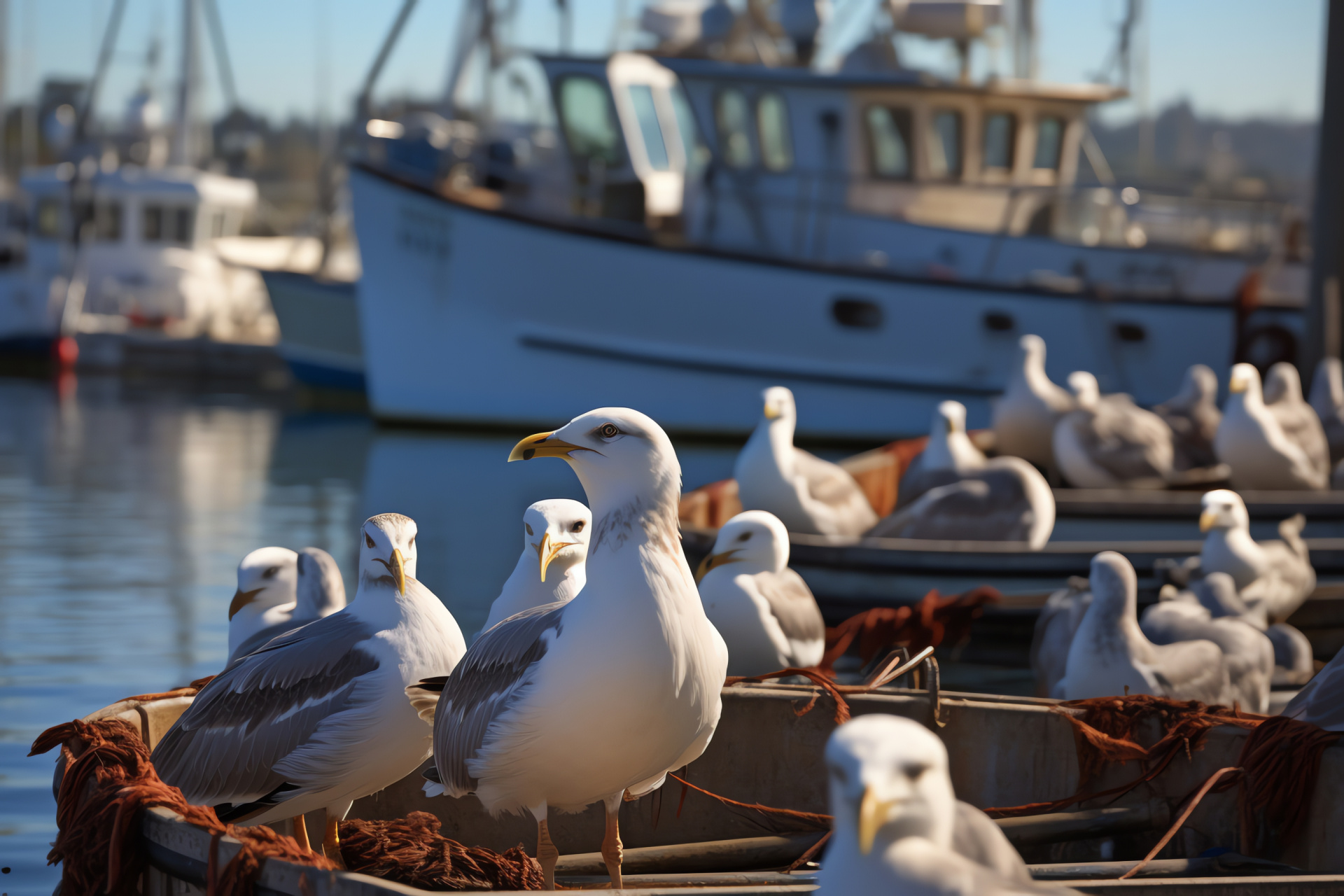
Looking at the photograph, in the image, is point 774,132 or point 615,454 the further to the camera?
point 774,132

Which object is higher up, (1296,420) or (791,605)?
(791,605)

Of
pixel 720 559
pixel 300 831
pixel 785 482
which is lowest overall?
pixel 785 482

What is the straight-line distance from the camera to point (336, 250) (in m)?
67.2

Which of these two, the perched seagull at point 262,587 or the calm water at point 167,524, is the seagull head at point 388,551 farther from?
the calm water at point 167,524

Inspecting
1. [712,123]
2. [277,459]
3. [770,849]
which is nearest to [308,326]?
[277,459]

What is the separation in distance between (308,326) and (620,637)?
95.1 feet

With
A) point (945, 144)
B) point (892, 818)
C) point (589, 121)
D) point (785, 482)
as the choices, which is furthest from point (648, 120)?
point (892, 818)

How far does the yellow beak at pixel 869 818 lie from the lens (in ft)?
8.02

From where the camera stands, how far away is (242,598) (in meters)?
6.31

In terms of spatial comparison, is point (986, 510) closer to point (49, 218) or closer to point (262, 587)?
point (262, 587)

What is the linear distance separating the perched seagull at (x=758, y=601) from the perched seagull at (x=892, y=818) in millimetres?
4535

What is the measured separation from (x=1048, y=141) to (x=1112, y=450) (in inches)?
429

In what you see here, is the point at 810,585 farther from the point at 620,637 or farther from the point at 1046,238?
the point at 1046,238

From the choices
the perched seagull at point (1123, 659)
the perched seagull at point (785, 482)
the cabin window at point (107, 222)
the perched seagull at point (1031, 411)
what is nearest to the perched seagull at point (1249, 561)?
the perched seagull at point (1123, 659)
